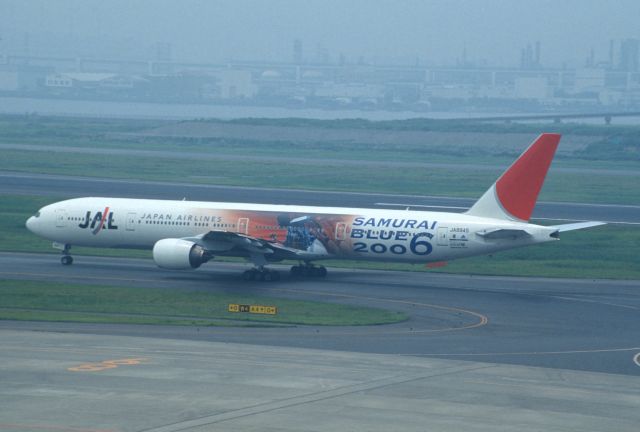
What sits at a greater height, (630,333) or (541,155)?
(541,155)

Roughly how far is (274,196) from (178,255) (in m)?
39.0

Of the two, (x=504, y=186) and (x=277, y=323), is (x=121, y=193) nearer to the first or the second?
(x=504, y=186)

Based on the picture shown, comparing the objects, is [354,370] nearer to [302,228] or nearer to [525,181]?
[525,181]

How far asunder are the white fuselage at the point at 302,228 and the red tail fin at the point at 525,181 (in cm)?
78

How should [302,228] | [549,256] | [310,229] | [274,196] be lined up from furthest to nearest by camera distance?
[274,196], [549,256], [302,228], [310,229]

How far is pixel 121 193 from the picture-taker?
91688mm

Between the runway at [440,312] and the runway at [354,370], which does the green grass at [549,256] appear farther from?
the runway at [354,370]

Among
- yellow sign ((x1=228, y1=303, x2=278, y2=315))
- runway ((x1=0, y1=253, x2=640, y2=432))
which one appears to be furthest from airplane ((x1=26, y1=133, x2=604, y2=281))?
yellow sign ((x1=228, y1=303, x2=278, y2=315))

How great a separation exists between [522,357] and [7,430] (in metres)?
18.5

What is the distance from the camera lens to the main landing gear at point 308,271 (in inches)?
2285

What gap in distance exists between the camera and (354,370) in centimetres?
3272

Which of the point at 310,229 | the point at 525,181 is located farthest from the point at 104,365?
the point at 525,181

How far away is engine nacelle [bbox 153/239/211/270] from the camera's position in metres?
54.2

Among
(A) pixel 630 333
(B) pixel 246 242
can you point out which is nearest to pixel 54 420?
(A) pixel 630 333
